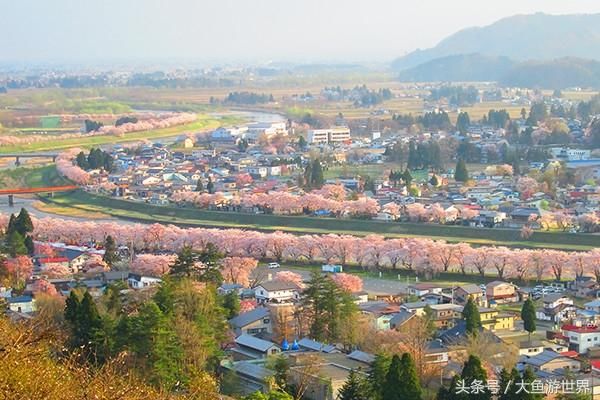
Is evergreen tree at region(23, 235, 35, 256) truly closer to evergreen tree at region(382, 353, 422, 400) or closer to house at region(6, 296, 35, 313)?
house at region(6, 296, 35, 313)

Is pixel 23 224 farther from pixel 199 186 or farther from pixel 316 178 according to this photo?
pixel 316 178

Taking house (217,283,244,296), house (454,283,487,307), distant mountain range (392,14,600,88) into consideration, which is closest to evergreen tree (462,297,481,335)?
house (454,283,487,307)

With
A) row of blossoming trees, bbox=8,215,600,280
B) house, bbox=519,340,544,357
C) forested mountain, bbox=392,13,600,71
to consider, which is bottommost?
forested mountain, bbox=392,13,600,71

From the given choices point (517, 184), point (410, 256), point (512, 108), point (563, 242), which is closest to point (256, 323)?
point (410, 256)

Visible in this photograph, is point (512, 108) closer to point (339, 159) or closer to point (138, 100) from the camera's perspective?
point (339, 159)

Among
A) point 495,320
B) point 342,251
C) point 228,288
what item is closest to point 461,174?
point 342,251

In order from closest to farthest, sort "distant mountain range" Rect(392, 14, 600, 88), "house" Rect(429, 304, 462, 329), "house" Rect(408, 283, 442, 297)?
"house" Rect(429, 304, 462, 329) < "house" Rect(408, 283, 442, 297) < "distant mountain range" Rect(392, 14, 600, 88)
